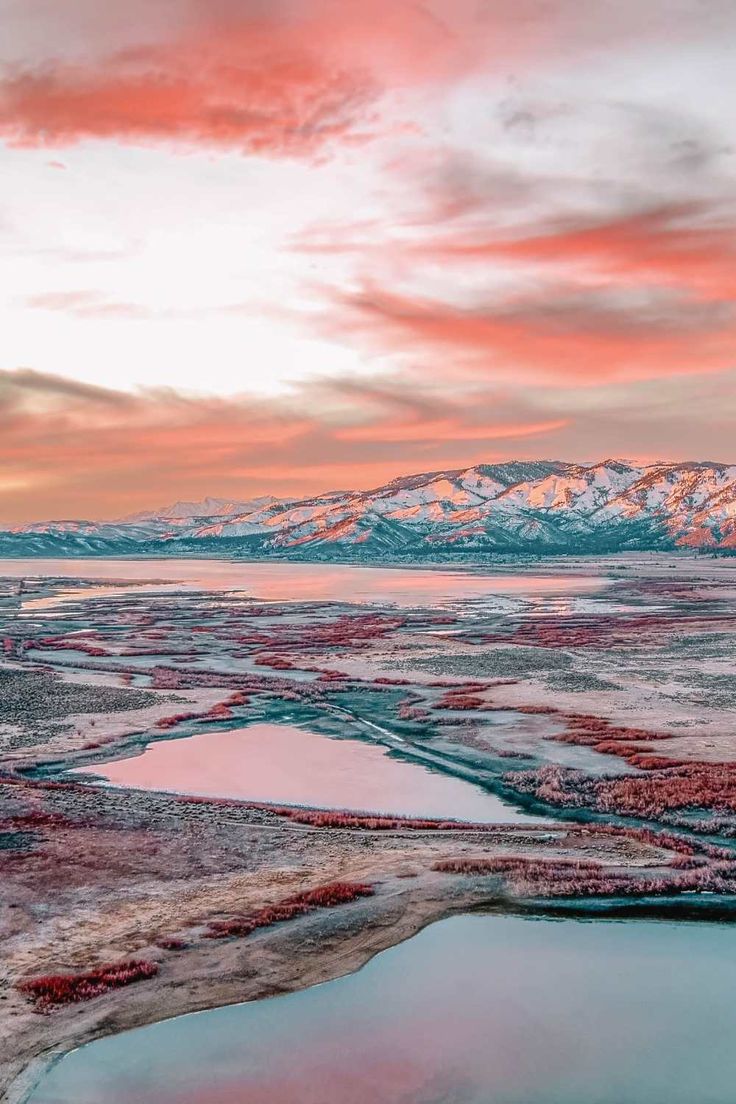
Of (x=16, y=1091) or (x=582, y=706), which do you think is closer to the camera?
(x=16, y=1091)

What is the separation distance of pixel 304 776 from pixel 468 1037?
20032 millimetres

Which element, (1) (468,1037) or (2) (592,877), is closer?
(1) (468,1037)

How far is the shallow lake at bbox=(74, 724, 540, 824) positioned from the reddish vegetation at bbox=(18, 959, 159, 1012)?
533 inches

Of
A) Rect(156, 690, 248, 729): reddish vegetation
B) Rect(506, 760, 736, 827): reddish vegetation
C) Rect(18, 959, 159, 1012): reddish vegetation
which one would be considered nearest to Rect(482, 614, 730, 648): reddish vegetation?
Rect(156, 690, 248, 729): reddish vegetation

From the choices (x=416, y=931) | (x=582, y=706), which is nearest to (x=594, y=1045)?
(x=416, y=931)

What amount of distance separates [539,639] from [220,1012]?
6953 cm

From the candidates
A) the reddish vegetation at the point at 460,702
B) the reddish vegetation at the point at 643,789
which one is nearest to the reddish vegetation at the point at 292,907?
the reddish vegetation at the point at 643,789

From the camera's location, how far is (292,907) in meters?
21.3

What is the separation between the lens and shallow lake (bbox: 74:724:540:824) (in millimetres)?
31500

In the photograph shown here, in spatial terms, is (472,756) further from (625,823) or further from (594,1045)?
(594,1045)

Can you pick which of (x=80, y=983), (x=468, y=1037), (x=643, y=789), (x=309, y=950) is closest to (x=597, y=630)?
(x=643, y=789)

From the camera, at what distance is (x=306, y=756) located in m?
39.2

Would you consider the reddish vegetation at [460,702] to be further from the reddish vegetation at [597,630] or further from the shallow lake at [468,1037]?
the shallow lake at [468,1037]

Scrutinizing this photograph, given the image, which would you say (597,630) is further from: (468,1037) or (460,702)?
(468,1037)
